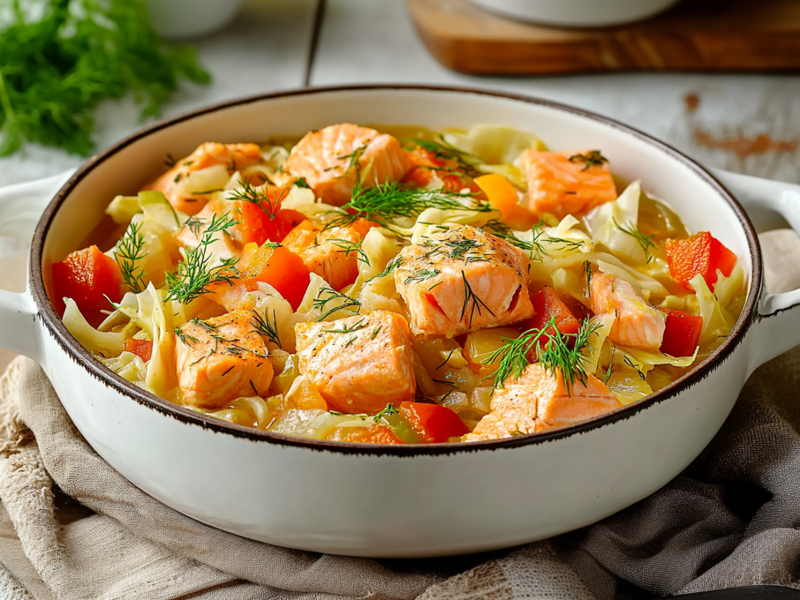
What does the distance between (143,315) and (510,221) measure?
4.38 ft

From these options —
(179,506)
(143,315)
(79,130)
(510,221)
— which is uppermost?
(510,221)

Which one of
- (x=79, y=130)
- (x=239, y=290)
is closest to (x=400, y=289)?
(x=239, y=290)

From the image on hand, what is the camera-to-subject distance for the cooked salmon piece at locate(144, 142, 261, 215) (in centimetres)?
322

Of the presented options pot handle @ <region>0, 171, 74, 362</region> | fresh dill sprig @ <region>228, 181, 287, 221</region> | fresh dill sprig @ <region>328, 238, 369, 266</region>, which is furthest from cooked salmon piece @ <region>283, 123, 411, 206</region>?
pot handle @ <region>0, 171, 74, 362</region>

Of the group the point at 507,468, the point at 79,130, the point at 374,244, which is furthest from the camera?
the point at 79,130

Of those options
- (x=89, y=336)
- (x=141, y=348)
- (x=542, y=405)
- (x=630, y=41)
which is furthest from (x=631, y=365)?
(x=630, y=41)

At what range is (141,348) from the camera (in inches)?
104

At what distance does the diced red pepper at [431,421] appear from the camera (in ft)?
7.54

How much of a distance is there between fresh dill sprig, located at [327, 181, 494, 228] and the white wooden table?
2600mm

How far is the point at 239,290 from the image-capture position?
8.79 ft

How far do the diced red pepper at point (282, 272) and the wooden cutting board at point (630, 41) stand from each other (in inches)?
131

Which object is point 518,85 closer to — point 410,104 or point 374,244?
point 410,104

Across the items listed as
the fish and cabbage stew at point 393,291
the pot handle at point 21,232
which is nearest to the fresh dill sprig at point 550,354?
the fish and cabbage stew at point 393,291

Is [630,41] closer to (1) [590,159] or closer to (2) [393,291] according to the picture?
(1) [590,159]
